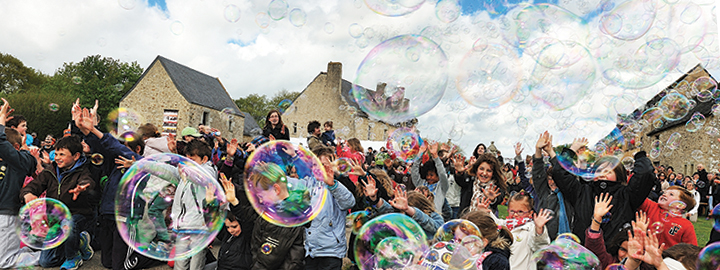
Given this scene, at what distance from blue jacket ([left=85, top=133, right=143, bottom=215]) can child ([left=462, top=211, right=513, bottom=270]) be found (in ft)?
13.1

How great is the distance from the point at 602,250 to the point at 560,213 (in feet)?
3.55

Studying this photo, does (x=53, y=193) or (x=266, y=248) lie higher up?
(x=53, y=193)

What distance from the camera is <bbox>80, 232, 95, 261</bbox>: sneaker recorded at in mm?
5537

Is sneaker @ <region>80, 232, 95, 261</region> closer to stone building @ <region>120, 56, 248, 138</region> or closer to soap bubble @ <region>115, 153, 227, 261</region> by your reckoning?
soap bubble @ <region>115, 153, 227, 261</region>

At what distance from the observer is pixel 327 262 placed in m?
4.38

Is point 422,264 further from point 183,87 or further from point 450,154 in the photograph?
point 183,87

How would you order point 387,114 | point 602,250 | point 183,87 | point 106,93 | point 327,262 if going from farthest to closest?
point 106,93
point 183,87
point 387,114
point 327,262
point 602,250

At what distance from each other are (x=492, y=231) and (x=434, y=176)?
2.88 m

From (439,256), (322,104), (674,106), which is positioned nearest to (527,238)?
(439,256)

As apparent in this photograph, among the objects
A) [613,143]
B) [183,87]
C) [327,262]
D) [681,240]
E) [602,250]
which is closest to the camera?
[602,250]

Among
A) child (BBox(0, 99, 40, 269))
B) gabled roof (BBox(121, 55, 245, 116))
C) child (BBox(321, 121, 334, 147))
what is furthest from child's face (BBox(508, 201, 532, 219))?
gabled roof (BBox(121, 55, 245, 116))

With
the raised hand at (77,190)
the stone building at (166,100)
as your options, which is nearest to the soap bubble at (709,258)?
the raised hand at (77,190)

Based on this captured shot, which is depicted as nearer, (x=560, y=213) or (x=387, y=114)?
(x=560, y=213)

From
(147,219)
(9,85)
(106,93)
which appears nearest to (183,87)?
(106,93)
